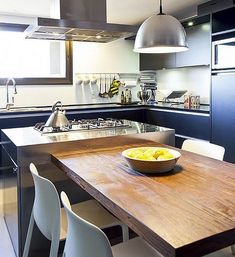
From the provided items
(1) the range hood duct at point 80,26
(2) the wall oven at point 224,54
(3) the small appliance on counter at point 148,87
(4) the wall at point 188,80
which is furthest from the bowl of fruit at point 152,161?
(3) the small appliance on counter at point 148,87

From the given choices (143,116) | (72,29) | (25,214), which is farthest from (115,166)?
(143,116)

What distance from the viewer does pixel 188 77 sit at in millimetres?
4590

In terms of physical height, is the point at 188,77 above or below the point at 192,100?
above

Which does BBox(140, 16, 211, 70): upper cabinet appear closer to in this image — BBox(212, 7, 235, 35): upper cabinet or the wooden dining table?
BBox(212, 7, 235, 35): upper cabinet

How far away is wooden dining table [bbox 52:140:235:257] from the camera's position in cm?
96

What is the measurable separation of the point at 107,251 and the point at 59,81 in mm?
4040

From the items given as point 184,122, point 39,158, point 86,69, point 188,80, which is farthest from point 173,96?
point 39,158

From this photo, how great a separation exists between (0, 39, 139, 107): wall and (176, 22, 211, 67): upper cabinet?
1.34 meters

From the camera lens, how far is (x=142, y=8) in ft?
13.7

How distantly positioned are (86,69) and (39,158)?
322 cm

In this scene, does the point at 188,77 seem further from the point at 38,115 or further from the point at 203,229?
the point at 203,229

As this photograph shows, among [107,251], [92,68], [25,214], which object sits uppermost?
[92,68]

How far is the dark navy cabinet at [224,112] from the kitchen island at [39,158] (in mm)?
1167

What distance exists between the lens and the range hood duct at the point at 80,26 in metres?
2.38
